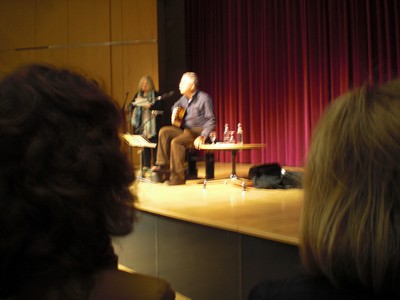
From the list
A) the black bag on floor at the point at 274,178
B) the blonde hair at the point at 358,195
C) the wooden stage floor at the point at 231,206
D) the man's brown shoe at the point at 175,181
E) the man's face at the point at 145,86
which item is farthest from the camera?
the man's face at the point at 145,86

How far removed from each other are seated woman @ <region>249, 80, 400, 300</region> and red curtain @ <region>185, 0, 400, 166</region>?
4.35 metres

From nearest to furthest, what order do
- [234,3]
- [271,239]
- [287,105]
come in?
[271,239] < [287,105] < [234,3]

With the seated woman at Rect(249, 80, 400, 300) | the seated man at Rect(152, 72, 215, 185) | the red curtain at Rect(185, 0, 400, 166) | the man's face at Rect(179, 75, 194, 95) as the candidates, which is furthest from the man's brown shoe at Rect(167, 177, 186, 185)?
the seated woman at Rect(249, 80, 400, 300)

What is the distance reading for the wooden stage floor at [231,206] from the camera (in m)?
2.40

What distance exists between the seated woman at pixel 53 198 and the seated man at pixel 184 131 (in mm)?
3846

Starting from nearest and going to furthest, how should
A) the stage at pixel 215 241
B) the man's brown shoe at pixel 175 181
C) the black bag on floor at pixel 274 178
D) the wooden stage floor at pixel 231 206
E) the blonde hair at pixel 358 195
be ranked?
the blonde hair at pixel 358 195 < the stage at pixel 215 241 < the wooden stage floor at pixel 231 206 < the black bag on floor at pixel 274 178 < the man's brown shoe at pixel 175 181

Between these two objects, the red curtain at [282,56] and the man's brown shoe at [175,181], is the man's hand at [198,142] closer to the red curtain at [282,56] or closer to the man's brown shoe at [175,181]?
the man's brown shoe at [175,181]

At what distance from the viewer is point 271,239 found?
7.33 ft

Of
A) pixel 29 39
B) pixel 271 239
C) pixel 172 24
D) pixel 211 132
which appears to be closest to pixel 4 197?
pixel 271 239

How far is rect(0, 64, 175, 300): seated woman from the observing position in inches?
25.0

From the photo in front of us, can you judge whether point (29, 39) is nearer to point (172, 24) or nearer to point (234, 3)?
point (172, 24)

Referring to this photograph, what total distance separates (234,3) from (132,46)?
5.88 feet

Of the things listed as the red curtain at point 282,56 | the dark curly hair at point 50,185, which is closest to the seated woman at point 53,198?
the dark curly hair at point 50,185

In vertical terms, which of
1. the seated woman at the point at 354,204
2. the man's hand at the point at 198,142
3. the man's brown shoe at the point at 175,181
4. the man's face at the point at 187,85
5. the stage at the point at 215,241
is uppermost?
the man's face at the point at 187,85
